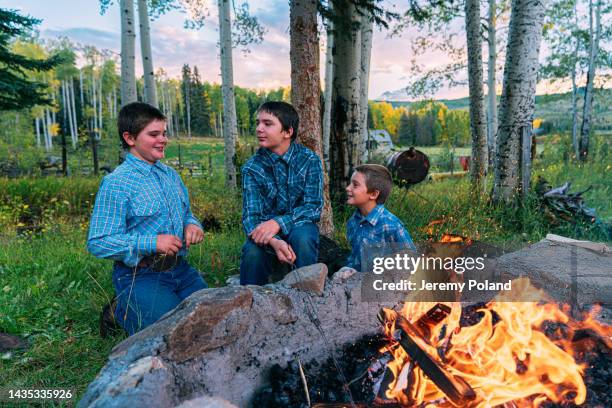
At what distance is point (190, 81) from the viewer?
63.6m

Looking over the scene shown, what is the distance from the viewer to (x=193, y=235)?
2.48m

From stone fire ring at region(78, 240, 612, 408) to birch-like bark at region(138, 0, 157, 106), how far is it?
8.66 m

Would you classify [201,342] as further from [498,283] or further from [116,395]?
[498,283]

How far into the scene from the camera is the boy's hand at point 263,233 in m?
2.55

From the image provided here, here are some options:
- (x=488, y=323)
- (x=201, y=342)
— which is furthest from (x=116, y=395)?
(x=488, y=323)

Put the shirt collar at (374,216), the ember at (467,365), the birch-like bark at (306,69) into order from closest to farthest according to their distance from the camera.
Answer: the ember at (467,365)
the shirt collar at (374,216)
the birch-like bark at (306,69)

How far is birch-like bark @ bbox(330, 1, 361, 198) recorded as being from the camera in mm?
5273

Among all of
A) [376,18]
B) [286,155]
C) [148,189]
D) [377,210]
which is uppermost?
[376,18]

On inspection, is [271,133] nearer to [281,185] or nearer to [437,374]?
[281,185]

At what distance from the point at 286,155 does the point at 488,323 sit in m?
1.67

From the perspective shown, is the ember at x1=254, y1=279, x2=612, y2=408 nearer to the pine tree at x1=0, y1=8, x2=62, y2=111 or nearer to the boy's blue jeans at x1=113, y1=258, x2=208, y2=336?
the boy's blue jeans at x1=113, y1=258, x2=208, y2=336

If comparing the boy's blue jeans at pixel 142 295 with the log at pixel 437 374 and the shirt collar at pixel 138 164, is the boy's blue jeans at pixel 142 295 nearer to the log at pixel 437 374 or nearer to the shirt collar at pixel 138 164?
the shirt collar at pixel 138 164

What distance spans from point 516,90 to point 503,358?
14.6ft

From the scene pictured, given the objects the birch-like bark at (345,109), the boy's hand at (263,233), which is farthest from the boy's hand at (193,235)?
the birch-like bark at (345,109)
